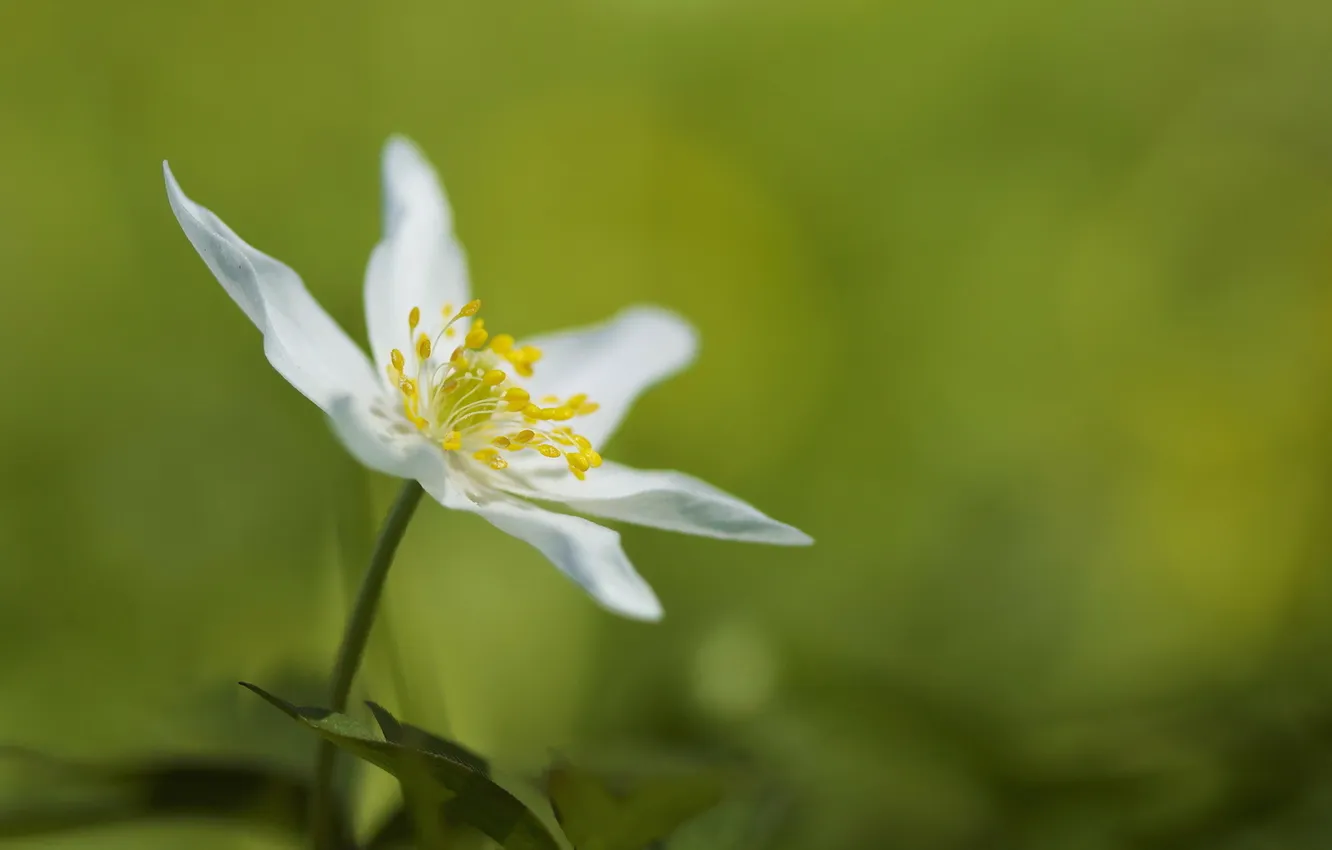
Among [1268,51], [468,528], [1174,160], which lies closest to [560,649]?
[468,528]

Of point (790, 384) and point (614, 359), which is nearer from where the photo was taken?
point (614, 359)

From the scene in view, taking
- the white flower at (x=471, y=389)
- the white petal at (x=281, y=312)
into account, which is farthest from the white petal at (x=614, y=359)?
the white petal at (x=281, y=312)

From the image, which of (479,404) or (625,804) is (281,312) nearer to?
(479,404)

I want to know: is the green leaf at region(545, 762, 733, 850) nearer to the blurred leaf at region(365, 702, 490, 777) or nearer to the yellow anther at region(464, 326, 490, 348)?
the blurred leaf at region(365, 702, 490, 777)

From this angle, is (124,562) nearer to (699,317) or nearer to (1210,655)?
(699,317)

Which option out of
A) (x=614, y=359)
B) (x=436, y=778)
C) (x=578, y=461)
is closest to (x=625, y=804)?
(x=436, y=778)
